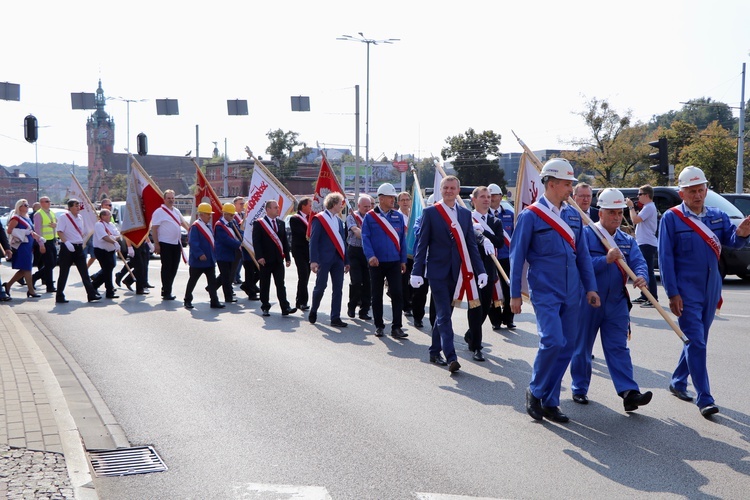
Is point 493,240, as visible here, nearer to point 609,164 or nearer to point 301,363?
point 301,363

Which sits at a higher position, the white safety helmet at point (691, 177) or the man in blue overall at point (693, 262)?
the white safety helmet at point (691, 177)

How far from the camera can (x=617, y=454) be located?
5.60 m

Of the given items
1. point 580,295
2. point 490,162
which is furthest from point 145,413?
point 490,162

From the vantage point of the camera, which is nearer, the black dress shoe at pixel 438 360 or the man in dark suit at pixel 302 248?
the black dress shoe at pixel 438 360

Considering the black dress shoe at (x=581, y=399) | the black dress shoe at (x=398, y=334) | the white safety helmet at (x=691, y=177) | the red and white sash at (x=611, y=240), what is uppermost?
the white safety helmet at (x=691, y=177)

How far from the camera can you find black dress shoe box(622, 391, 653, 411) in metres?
6.51

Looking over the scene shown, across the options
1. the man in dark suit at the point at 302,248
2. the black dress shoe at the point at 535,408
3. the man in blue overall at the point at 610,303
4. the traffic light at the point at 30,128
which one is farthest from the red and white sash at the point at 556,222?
the traffic light at the point at 30,128

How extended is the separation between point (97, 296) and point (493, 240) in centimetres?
843

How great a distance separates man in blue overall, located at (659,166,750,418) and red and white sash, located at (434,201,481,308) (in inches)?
83.5

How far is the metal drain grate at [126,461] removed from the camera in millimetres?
5441

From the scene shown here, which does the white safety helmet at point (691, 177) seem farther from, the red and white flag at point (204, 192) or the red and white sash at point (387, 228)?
the red and white flag at point (204, 192)

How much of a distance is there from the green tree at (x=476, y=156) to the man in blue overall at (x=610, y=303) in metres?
65.8

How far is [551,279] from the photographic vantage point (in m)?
6.49

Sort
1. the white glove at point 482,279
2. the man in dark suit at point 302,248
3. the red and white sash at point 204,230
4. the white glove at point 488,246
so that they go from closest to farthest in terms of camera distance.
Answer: the white glove at point 482,279
the white glove at point 488,246
the man in dark suit at point 302,248
the red and white sash at point 204,230
